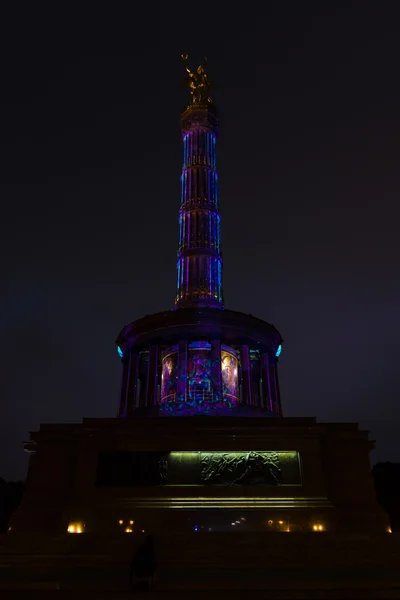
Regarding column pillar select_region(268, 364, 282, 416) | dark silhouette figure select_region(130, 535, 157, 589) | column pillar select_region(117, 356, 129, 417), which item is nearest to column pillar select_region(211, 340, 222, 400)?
column pillar select_region(268, 364, 282, 416)

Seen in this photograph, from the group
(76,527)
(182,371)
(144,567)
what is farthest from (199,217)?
(144,567)

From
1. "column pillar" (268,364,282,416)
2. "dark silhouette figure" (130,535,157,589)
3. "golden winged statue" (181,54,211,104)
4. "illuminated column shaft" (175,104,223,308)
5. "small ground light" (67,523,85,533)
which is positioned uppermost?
"golden winged statue" (181,54,211,104)

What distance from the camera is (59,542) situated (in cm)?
1595

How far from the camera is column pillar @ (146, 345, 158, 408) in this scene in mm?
28719

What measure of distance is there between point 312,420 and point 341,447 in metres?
1.73

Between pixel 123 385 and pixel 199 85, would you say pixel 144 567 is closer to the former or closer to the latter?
pixel 123 385

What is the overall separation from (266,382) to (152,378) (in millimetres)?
7101

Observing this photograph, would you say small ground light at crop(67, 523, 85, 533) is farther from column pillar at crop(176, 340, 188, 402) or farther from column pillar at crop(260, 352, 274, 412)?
column pillar at crop(260, 352, 274, 412)

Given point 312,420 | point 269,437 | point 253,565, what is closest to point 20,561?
point 253,565

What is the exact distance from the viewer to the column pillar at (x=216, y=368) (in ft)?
92.3

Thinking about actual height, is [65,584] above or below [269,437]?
below

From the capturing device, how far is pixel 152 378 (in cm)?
2956

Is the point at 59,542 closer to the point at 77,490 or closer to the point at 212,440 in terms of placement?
the point at 77,490

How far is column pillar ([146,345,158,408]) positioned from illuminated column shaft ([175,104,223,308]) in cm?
400
